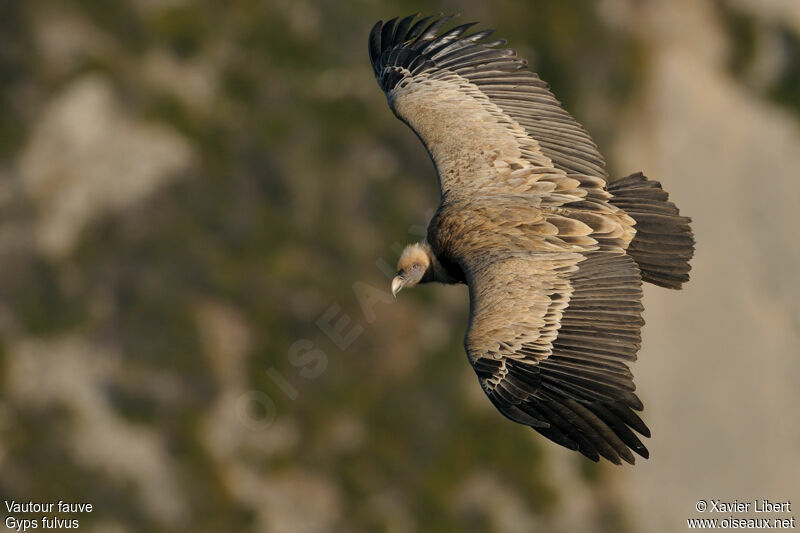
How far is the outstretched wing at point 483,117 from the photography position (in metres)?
17.1

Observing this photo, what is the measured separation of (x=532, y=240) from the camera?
1560 cm

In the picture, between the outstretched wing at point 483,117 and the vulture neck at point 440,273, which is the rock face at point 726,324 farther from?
the vulture neck at point 440,273

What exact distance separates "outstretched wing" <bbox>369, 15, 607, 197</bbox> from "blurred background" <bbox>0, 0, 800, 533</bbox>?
1061 inches

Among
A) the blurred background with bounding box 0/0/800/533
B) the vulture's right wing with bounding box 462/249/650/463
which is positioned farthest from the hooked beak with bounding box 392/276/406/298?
the blurred background with bounding box 0/0/800/533

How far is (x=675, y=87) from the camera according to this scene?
2135 inches

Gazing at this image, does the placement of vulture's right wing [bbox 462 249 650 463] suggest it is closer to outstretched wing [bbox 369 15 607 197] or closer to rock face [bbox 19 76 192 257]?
outstretched wing [bbox 369 15 607 197]

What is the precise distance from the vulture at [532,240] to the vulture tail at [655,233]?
0.02 metres

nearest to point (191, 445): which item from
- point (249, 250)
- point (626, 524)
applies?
point (249, 250)

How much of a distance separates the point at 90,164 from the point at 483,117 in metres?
33.3

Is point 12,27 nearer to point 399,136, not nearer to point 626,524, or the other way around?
point 399,136

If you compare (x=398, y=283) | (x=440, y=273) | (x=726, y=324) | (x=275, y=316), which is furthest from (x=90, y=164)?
(x=440, y=273)

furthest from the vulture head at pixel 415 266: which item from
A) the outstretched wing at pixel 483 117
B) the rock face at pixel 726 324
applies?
the rock face at pixel 726 324

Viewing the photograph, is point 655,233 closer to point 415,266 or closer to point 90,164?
point 415,266

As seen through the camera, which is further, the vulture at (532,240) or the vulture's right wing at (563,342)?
the vulture at (532,240)
